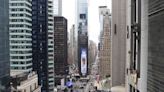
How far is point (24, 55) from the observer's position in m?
51.9

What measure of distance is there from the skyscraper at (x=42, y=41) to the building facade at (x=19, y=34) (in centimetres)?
452

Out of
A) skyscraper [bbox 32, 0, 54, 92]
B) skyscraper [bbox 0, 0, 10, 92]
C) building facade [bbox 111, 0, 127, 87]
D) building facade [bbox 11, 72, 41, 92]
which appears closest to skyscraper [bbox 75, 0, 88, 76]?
skyscraper [bbox 32, 0, 54, 92]

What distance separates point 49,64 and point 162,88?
50.5 metres

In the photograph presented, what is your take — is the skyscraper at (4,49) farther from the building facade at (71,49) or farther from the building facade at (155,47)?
the building facade at (71,49)

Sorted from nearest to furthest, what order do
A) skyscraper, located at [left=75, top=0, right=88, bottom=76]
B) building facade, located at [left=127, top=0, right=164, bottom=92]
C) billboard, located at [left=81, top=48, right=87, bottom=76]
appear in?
building facade, located at [left=127, top=0, right=164, bottom=92], billboard, located at [left=81, top=48, right=87, bottom=76], skyscraper, located at [left=75, top=0, right=88, bottom=76]

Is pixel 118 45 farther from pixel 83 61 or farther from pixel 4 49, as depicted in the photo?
pixel 83 61

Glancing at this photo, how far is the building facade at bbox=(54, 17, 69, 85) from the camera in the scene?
8612 cm

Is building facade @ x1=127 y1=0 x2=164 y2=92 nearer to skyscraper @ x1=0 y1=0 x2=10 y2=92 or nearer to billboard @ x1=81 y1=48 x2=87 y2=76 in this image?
skyscraper @ x1=0 y1=0 x2=10 y2=92

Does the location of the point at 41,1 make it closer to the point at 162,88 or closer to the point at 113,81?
the point at 113,81

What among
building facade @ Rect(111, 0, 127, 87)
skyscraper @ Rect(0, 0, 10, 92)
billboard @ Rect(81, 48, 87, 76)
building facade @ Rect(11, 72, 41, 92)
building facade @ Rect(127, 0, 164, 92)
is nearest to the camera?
building facade @ Rect(127, 0, 164, 92)

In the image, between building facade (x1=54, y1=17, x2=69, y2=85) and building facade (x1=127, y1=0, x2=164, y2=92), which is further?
building facade (x1=54, y1=17, x2=69, y2=85)

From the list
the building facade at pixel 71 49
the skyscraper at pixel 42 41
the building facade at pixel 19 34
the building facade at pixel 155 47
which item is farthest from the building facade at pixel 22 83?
the building facade at pixel 71 49

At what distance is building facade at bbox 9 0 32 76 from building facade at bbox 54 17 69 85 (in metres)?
32.3

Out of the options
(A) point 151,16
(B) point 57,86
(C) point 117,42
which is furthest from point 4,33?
(B) point 57,86
